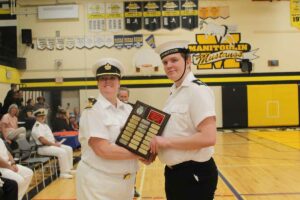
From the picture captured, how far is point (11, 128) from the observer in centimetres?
971

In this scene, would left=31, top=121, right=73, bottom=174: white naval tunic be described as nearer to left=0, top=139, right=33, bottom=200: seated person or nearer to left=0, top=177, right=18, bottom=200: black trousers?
left=0, top=139, right=33, bottom=200: seated person

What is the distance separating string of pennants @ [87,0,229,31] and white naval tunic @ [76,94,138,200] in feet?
55.8

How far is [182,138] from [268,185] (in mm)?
4935

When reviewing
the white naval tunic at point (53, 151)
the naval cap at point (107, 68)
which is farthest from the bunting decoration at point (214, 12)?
the naval cap at point (107, 68)

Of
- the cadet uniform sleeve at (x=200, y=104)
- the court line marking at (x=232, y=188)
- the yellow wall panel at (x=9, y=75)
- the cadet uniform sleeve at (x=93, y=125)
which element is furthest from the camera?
the yellow wall panel at (x=9, y=75)

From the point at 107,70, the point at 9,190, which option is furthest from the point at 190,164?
the point at 9,190

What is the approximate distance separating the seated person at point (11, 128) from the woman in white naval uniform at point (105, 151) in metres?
6.55

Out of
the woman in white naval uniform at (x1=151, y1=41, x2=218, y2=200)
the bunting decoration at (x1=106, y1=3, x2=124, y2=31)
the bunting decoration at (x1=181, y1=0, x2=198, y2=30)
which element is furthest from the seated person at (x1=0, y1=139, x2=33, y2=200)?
the bunting decoration at (x1=181, y1=0, x2=198, y2=30)

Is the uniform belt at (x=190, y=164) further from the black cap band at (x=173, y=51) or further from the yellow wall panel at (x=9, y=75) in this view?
the yellow wall panel at (x=9, y=75)

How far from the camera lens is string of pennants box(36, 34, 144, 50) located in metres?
19.1

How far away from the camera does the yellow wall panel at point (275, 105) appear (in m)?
19.0

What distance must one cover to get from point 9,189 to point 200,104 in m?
3.43

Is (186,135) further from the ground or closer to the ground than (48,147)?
further from the ground

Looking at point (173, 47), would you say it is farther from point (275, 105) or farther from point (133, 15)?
point (275, 105)
